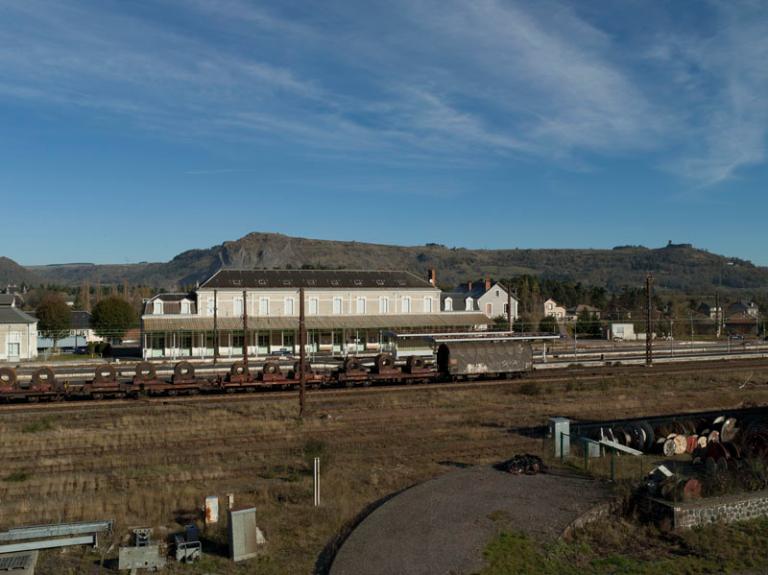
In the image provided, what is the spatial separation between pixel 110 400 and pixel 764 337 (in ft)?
270

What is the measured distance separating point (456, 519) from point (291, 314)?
50853 mm

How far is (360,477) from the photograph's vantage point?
60.4 feet

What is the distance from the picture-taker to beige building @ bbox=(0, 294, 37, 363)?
184ft

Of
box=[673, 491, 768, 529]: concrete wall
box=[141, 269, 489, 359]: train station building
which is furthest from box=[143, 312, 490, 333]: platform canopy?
box=[673, 491, 768, 529]: concrete wall

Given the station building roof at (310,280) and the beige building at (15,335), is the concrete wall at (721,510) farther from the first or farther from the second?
the beige building at (15,335)

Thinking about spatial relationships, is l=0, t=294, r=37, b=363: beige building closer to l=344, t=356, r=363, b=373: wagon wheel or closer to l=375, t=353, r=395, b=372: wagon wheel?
l=344, t=356, r=363, b=373: wagon wheel

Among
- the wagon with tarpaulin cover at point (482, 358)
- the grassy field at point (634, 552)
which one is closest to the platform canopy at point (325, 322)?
the wagon with tarpaulin cover at point (482, 358)

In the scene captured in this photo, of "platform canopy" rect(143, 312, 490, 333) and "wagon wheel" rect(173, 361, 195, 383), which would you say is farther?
"platform canopy" rect(143, 312, 490, 333)

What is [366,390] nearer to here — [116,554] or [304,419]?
[304,419]

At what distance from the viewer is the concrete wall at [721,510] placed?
1427 cm

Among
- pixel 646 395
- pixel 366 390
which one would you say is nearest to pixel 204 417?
pixel 366 390

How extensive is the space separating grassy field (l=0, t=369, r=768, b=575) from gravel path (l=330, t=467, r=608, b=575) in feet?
3.25

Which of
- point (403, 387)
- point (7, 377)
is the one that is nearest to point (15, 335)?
point (7, 377)

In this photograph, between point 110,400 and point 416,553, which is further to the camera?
point 110,400
